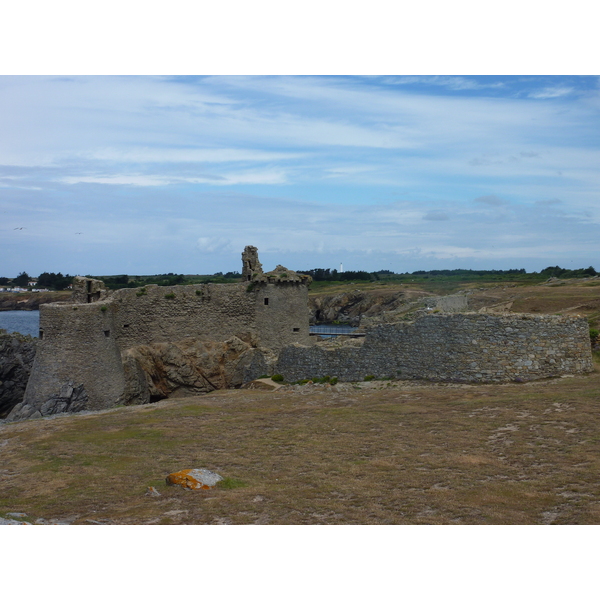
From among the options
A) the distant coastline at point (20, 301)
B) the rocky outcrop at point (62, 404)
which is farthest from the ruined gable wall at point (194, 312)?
the distant coastline at point (20, 301)

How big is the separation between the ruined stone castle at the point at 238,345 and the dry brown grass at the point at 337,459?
1362 mm

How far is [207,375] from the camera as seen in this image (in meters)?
30.3

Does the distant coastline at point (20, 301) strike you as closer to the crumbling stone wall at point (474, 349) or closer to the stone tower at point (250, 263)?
the stone tower at point (250, 263)

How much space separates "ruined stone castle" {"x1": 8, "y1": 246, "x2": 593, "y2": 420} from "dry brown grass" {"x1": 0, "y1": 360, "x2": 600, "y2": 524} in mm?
1362

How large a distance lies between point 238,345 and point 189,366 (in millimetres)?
2737

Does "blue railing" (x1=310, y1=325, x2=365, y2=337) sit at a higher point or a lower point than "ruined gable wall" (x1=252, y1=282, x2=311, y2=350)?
lower

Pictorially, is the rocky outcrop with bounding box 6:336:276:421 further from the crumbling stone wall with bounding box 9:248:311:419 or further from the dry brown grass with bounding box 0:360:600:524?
the dry brown grass with bounding box 0:360:600:524

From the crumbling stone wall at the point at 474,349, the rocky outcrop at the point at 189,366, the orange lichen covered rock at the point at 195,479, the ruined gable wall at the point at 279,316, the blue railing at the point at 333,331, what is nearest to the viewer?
the orange lichen covered rock at the point at 195,479

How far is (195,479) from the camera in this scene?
12117 mm

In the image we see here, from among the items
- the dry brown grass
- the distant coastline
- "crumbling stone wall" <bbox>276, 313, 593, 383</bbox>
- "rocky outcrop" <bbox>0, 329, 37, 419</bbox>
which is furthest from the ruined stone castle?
the distant coastline

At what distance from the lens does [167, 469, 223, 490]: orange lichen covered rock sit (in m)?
11.9

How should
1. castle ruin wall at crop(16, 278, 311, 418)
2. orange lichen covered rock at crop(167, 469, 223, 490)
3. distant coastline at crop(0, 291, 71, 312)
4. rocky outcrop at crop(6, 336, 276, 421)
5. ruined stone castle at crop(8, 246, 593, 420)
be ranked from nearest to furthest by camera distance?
orange lichen covered rock at crop(167, 469, 223, 490)
ruined stone castle at crop(8, 246, 593, 420)
castle ruin wall at crop(16, 278, 311, 418)
rocky outcrop at crop(6, 336, 276, 421)
distant coastline at crop(0, 291, 71, 312)

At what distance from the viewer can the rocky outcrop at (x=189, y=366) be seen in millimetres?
29828

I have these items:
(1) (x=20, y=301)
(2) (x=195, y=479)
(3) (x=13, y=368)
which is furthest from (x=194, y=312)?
(1) (x=20, y=301)
